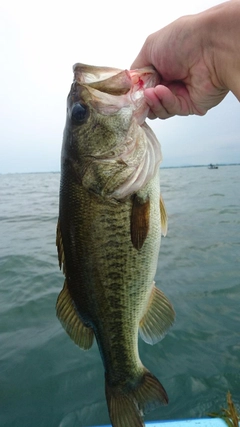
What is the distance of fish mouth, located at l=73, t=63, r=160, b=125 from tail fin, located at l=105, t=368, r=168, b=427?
5.62 ft

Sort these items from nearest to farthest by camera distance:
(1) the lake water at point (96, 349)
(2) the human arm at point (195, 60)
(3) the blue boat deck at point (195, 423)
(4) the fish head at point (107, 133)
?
(2) the human arm at point (195, 60) → (4) the fish head at point (107, 133) → (3) the blue boat deck at point (195, 423) → (1) the lake water at point (96, 349)

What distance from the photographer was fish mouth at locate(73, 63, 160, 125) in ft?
6.25

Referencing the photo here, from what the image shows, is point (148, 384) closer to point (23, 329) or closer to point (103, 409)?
point (103, 409)

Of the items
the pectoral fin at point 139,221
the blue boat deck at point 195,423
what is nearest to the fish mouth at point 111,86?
the pectoral fin at point 139,221

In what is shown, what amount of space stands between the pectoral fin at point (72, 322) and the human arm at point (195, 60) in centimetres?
136

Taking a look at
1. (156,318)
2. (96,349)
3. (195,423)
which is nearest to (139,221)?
(156,318)

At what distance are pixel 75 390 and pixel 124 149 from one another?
2.97 metres

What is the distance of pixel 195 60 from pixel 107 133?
82 centimetres

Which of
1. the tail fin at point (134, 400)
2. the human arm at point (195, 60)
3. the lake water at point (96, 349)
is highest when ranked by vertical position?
the human arm at point (195, 60)

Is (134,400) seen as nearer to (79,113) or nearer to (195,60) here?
(79,113)

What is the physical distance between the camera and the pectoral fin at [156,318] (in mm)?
2158

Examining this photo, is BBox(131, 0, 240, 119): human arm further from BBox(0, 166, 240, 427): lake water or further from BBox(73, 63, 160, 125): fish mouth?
BBox(0, 166, 240, 427): lake water

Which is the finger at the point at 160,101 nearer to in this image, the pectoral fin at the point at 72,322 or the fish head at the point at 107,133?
the fish head at the point at 107,133

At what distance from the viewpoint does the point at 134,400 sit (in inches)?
82.5
